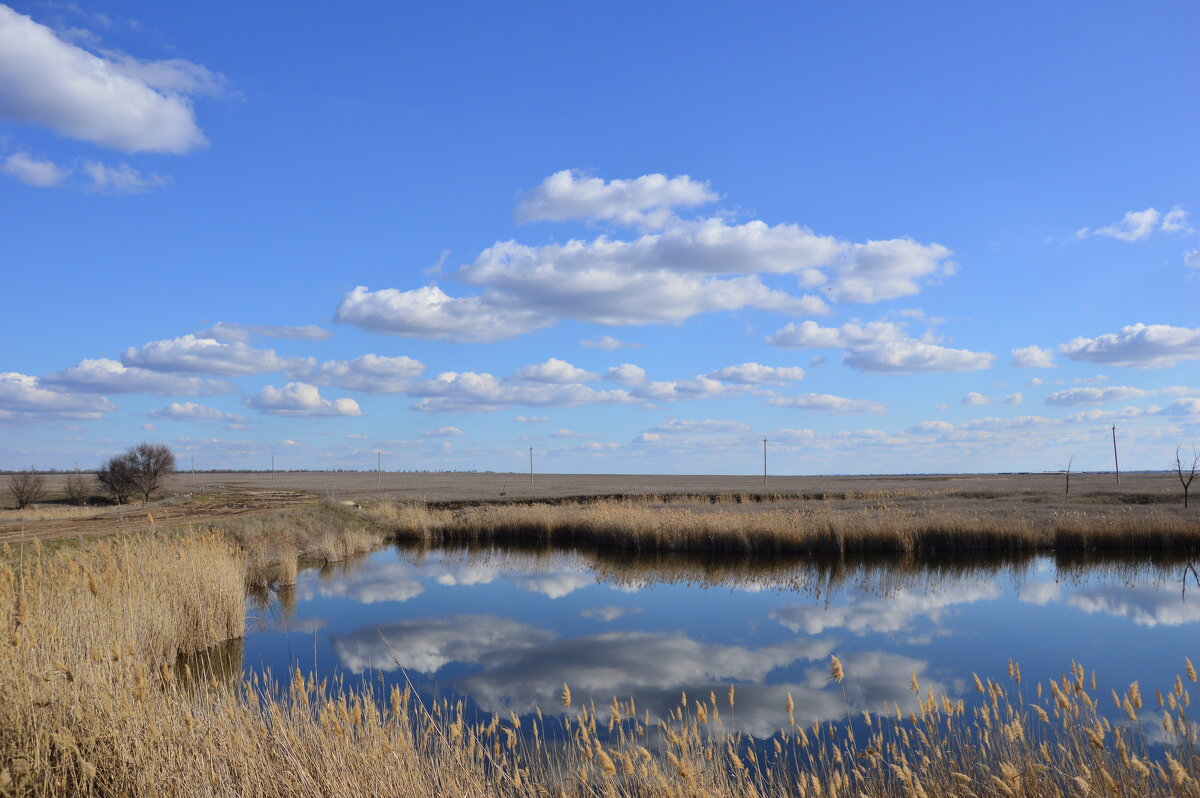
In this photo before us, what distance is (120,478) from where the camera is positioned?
1965 inches

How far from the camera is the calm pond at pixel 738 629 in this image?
35.7ft

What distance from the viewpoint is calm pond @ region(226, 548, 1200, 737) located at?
10.9m

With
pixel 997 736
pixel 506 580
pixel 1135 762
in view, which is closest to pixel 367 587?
pixel 506 580

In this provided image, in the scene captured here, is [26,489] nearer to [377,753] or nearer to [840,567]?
[840,567]

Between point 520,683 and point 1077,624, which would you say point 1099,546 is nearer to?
point 1077,624

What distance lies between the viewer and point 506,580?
73.7 feet

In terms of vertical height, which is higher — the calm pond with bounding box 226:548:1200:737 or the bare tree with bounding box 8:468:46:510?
the bare tree with bounding box 8:468:46:510

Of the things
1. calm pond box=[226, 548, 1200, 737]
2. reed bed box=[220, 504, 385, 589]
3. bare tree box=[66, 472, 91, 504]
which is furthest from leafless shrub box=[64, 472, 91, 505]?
calm pond box=[226, 548, 1200, 737]

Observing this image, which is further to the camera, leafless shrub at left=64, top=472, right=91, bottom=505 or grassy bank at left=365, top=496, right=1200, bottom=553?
leafless shrub at left=64, top=472, right=91, bottom=505

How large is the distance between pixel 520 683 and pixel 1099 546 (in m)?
21.8

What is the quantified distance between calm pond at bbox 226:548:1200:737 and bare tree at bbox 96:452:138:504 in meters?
33.4

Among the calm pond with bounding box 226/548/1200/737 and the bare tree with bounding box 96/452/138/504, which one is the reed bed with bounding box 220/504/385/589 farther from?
the bare tree with bounding box 96/452/138/504

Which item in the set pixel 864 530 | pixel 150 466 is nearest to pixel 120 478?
pixel 150 466

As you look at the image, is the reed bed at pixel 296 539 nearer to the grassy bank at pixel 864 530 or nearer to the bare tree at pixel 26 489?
the grassy bank at pixel 864 530
